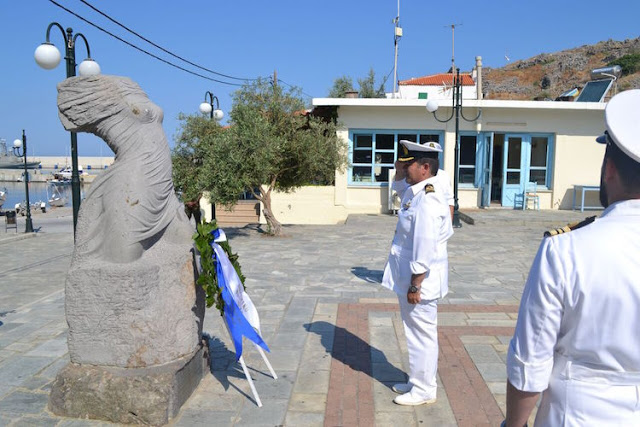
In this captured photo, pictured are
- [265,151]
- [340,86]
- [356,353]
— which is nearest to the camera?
[356,353]

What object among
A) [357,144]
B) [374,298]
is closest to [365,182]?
[357,144]

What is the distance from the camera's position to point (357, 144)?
17266mm

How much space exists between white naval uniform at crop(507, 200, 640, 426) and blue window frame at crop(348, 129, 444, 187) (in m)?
15.5

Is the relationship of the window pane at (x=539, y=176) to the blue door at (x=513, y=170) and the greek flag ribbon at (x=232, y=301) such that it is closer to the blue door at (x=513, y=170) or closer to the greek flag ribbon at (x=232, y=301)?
the blue door at (x=513, y=170)

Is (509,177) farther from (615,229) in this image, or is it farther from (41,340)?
(615,229)

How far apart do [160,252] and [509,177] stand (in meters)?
15.7

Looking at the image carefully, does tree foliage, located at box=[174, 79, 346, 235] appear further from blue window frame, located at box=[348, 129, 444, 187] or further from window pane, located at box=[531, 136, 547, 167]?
window pane, located at box=[531, 136, 547, 167]

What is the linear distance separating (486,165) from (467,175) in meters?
0.72

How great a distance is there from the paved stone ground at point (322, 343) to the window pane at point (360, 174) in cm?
704

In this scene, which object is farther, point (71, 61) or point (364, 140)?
point (364, 140)

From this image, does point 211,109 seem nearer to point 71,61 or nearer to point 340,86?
point 71,61

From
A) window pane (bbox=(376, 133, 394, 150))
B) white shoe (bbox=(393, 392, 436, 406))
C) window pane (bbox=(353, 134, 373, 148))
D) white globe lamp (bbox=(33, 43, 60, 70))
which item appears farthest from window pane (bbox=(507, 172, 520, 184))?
white shoe (bbox=(393, 392, 436, 406))

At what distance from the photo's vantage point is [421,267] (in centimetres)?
356

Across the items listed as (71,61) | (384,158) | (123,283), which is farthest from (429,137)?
(123,283)
